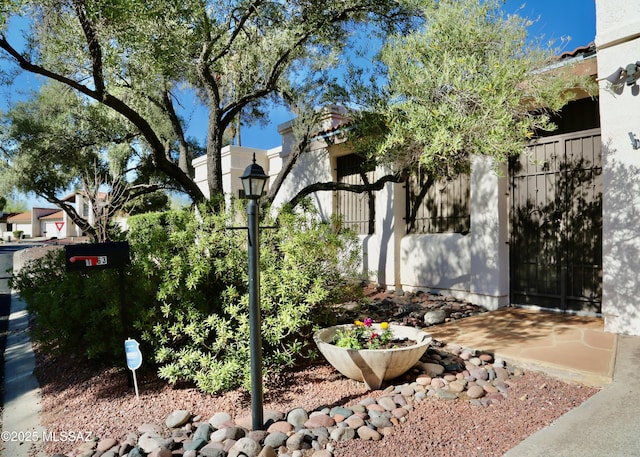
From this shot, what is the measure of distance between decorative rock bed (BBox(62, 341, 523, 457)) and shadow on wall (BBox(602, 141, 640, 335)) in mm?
2107

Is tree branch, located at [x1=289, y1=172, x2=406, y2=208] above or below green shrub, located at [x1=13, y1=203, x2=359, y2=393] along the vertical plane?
above

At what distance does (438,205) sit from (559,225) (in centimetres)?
229

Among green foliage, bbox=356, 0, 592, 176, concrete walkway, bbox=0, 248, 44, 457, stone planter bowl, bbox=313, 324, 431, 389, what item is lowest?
concrete walkway, bbox=0, 248, 44, 457

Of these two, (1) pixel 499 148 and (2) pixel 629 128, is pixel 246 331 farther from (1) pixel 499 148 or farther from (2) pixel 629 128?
(2) pixel 629 128

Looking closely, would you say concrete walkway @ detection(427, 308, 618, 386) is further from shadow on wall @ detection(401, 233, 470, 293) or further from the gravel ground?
shadow on wall @ detection(401, 233, 470, 293)

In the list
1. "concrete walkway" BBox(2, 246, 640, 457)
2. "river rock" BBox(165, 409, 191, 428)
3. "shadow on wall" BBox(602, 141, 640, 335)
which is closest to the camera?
"concrete walkway" BBox(2, 246, 640, 457)

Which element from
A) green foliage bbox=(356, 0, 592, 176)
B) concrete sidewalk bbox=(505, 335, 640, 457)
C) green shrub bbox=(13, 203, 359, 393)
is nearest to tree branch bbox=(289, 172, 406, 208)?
green foliage bbox=(356, 0, 592, 176)

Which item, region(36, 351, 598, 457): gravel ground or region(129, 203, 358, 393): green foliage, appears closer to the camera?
region(36, 351, 598, 457): gravel ground

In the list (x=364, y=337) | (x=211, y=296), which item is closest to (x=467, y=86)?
(x=364, y=337)

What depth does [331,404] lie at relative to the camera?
3770mm

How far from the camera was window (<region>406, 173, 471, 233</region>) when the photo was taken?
7.84 meters

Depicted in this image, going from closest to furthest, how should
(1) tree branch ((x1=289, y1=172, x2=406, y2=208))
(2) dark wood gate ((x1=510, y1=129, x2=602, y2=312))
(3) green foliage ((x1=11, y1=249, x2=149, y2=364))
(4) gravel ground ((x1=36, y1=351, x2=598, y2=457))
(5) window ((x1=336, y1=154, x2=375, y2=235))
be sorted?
(4) gravel ground ((x1=36, y1=351, x2=598, y2=457))
(3) green foliage ((x1=11, y1=249, x2=149, y2=364))
(2) dark wood gate ((x1=510, y1=129, x2=602, y2=312))
(1) tree branch ((x1=289, y1=172, x2=406, y2=208))
(5) window ((x1=336, y1=154, x2=375, y2=235))

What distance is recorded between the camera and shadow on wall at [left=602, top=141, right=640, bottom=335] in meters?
5.14

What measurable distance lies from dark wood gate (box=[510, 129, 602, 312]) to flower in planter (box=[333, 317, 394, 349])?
370 centimetres
